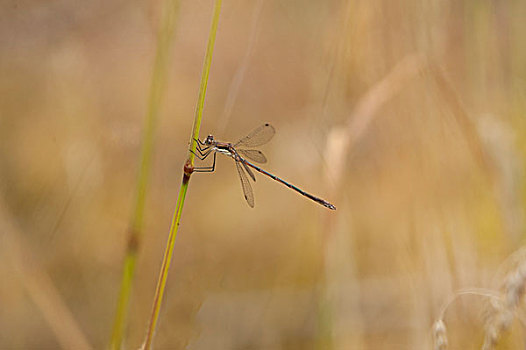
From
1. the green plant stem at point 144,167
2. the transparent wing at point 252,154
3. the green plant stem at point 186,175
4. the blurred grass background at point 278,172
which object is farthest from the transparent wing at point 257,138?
the green plant stem at point 186,175

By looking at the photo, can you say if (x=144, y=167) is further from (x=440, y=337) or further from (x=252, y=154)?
(x=252, y=154)

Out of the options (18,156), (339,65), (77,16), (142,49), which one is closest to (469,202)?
(339,65)

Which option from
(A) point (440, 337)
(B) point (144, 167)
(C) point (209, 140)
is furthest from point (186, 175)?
(C) point (209, 140)

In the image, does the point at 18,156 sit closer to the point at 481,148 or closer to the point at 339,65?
the point at 339,65

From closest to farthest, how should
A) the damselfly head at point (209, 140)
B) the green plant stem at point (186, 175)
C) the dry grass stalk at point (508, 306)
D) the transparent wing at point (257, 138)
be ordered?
the green plant stem at point (186, 175), the dry grass stalk at point (508, 306), the damselfly head at point (209, 140), the transparent wing at point (257, 138)

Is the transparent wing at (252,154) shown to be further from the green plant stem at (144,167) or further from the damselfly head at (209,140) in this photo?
the green plant stem at (144,167)

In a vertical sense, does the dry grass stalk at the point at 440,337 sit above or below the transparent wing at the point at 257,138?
below

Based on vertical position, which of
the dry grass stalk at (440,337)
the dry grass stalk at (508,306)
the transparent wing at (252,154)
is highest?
the transparent wing at (252,154)

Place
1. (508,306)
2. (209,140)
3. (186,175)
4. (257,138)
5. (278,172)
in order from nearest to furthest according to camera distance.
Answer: (186,175) < (508,306) < (209,140) < (257,138) < (278,172)
